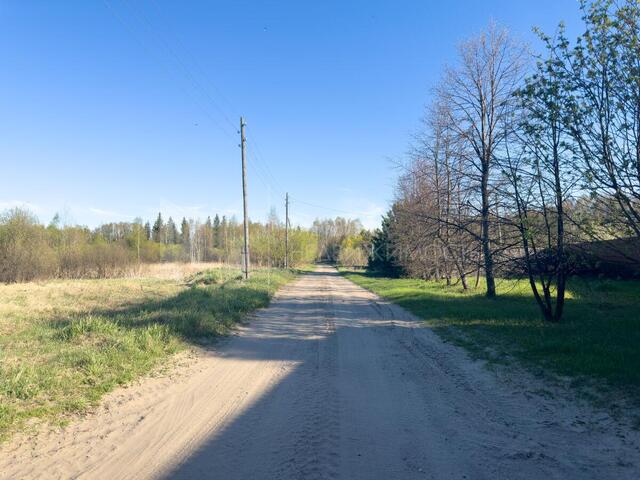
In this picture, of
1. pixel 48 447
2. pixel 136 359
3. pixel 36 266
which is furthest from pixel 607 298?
pixel 36 266

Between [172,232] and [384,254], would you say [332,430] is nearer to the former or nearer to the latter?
[384,254]

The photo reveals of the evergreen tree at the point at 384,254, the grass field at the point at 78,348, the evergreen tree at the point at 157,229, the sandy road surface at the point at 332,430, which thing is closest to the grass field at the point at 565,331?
the sandy road surface at the point at 332,430

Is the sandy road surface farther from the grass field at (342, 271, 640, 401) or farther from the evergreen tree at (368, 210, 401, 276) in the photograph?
the evergreen tree at (368, 210, 401, 276)

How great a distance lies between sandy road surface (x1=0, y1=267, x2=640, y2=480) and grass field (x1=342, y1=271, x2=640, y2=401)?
1081 millimetres

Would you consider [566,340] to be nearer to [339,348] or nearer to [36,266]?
[339,348]

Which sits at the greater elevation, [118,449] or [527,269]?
[527,269]

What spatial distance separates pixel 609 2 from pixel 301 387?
7858mm

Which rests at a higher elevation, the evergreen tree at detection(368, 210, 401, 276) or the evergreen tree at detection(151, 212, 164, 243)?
the evergreen tree at detection(151, 212, 164, 243)

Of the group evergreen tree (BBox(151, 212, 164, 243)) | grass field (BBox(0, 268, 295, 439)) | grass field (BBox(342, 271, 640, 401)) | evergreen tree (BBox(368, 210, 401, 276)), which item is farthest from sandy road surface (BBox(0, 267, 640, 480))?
evergreen tree (BBox(151, 212, 164, 243))

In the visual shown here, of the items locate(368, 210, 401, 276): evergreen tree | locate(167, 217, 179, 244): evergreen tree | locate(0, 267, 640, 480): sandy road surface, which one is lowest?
locate(0, 267, 640, 480): sandy road surface

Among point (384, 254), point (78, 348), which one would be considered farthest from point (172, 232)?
point (78, 348)

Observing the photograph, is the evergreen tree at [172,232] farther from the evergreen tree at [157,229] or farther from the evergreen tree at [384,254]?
the evergreen tree at [384,254]

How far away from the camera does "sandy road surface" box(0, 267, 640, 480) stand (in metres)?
3.72

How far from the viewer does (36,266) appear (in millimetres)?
32188
